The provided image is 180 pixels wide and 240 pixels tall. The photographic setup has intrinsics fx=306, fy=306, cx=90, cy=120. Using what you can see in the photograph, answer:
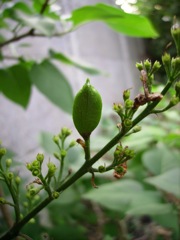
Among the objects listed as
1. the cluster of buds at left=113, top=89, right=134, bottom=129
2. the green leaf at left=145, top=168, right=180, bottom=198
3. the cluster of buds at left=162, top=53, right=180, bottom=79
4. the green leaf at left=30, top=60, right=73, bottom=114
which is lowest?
the green leaf at left=145, top=168, right=180, bottom=198

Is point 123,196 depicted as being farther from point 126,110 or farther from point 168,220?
point 126,110

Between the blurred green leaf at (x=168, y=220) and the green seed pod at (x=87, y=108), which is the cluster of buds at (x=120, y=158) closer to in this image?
the green seed pod at (x=87, y=108)

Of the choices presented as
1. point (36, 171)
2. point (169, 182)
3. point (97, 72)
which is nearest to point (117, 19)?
point (97, 72)

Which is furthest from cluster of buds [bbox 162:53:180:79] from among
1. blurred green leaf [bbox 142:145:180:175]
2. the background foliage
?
blurred green leaf [bbox 142:145:180:175]

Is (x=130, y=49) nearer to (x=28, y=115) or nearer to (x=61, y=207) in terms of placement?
(x=28, y=115)

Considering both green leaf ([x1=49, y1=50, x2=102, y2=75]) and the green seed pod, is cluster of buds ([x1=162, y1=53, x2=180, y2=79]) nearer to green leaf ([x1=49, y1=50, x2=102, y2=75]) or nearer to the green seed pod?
the green seed pod

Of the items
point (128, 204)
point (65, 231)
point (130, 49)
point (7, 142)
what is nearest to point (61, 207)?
point (65, 231)

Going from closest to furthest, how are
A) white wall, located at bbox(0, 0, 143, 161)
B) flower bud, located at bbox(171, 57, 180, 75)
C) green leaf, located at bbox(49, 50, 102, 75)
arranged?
flower bud, located at bbox(171, 57, 180, 75) → green leaf, located at bbox(49, 50, 102, 75) → white wall, located at bbox(0, 0, 143, 161)
